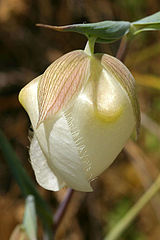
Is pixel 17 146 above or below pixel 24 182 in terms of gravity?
below

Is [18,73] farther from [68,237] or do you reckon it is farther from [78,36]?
[68,237]

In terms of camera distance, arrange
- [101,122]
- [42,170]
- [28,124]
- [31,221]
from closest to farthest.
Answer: [101,122] → [42,170] → [31,221] → [28,124]

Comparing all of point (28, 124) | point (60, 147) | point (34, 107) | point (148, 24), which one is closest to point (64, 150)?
point (60, 147)

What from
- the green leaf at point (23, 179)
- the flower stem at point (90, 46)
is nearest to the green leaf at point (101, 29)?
the flower stem at point (90, 46)

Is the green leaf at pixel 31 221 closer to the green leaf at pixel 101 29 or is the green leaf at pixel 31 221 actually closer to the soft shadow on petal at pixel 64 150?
the soft shadow on petal at pixel 64 150

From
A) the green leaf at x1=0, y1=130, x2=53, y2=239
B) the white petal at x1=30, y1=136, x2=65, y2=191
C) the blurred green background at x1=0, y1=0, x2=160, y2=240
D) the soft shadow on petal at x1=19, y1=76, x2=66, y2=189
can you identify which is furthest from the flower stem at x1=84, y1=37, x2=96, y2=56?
the blurred green background at x1=0, y1=0, x2=160, y2=240

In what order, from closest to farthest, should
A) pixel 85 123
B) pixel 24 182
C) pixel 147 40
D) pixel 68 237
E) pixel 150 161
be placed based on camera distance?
1. pixel 85 123
2. pixel 24 182
3. pixel 68 237
4. pixel 150 161
5. pixel 147 40

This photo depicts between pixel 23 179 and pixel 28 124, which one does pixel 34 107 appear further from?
pixel 28 124

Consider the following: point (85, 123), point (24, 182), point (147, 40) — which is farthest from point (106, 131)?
point (147, 40)
